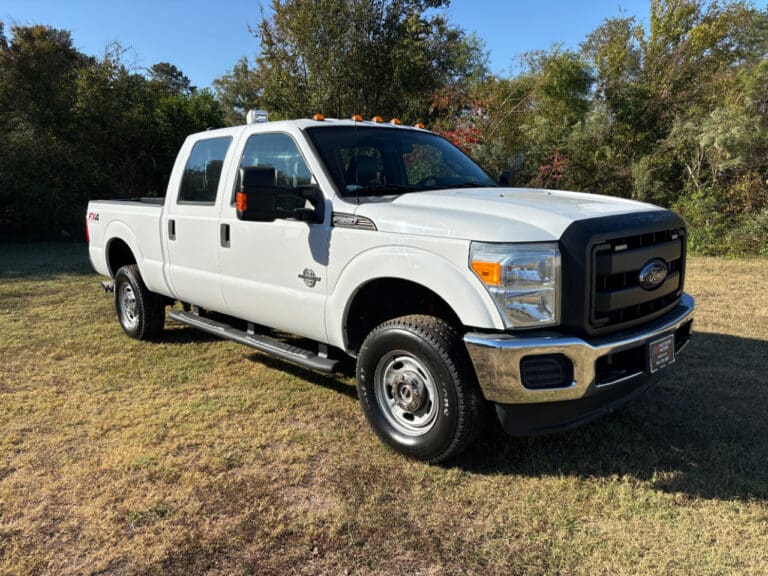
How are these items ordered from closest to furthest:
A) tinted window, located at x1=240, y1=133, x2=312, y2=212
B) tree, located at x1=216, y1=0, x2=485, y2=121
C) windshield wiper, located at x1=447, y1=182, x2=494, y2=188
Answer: tinted window, located at x1=240, y1=133, x2=312, y2=212
windshield wiper, located at x1=447, y1=182, x2=494, y2=188
tree, located at x1=216, y1=0, x2=485, y2=121

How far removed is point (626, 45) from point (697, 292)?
31.5 ft

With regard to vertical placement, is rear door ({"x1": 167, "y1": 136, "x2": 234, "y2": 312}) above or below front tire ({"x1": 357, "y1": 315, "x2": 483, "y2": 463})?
above

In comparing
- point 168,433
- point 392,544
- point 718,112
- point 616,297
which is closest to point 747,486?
point 616,297

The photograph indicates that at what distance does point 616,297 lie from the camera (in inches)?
116

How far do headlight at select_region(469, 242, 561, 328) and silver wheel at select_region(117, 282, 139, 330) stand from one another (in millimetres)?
4384

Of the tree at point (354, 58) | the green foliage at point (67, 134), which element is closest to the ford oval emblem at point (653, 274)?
the tree at point (354, 58)

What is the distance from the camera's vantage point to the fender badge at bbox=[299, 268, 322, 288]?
3.74m

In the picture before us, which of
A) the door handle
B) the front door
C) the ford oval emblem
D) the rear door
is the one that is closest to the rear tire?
the rear door

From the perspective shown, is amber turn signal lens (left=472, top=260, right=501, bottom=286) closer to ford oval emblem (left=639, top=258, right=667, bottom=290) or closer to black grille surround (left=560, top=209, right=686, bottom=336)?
black grille surround (left=560, top=209, right=686, bottom=336)

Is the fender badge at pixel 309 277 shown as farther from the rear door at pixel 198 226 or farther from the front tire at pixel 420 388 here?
the rear door at pixel 198 226

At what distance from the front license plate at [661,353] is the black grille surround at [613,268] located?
151 mm

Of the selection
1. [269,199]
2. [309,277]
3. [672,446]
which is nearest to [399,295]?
[309,277]

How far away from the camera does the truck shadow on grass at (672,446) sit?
10.3 feet

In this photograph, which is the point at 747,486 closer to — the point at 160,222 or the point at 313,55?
the point at 160,222
